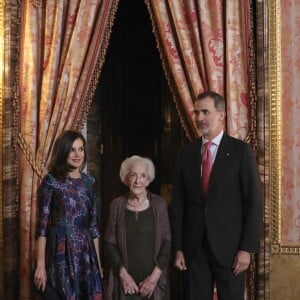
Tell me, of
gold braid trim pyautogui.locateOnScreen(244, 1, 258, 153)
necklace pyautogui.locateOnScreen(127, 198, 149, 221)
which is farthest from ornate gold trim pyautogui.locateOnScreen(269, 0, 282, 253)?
necklace pyautogui.locateOnScreen(127, 198, 149, 221)

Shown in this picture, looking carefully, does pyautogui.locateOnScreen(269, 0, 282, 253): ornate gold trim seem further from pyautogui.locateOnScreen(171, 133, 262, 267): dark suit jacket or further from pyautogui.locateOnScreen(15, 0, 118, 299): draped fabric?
pyautogui.locateOnScreen(15, 0, 118, 299): draped fabric

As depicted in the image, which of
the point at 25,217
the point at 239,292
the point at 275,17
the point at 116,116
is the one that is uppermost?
the point at 275,17

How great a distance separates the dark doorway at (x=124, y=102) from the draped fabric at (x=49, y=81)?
24.7 inches

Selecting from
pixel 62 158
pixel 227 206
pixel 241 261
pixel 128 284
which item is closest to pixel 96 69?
pixel 62 158

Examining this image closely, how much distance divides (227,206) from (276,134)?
2.86 ft

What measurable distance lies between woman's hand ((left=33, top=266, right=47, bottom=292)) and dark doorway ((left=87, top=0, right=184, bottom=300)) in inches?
54.7

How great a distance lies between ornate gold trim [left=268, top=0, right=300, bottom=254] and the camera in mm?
3246

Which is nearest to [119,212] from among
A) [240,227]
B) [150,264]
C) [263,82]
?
[150,264]

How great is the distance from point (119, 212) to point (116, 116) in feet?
5.11

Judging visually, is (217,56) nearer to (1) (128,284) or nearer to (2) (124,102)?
(2) (124,102)

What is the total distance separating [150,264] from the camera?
2.61 meters

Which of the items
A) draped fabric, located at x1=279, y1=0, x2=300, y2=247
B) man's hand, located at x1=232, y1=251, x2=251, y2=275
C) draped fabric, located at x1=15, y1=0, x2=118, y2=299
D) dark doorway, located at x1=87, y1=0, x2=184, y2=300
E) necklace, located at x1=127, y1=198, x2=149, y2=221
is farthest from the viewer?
dark doorway, located at x1=87, y1=0, x2=184, y2=300

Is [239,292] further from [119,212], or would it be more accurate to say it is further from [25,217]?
[25,217]

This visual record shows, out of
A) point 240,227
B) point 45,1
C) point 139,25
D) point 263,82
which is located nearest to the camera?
point 240,227
